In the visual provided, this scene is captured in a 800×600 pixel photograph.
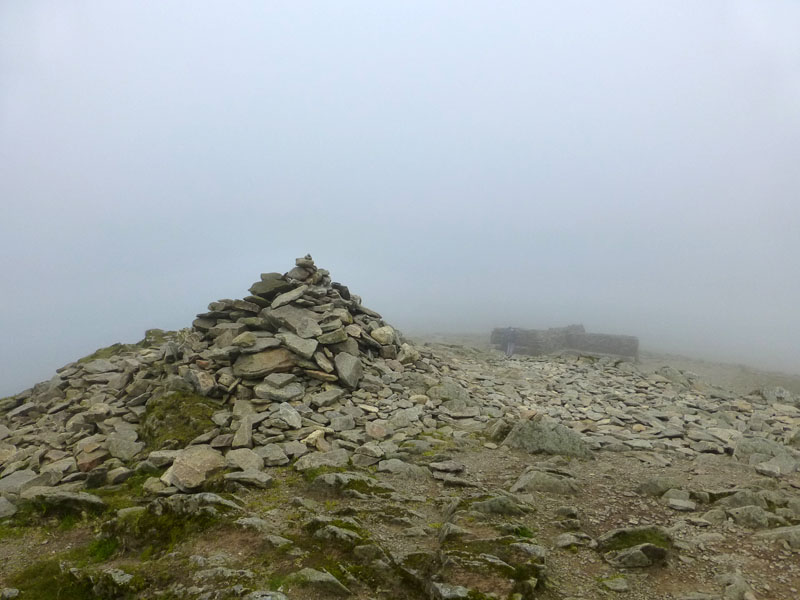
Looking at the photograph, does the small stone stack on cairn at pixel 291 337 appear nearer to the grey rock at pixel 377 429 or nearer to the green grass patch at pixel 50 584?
the grey rock at pixel 377 429

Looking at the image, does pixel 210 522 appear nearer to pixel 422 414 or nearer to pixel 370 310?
pixel 422 414

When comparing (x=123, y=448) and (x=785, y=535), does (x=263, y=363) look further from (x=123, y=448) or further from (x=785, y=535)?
(x=785, y=535)

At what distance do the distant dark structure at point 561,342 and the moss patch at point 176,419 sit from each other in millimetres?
27719

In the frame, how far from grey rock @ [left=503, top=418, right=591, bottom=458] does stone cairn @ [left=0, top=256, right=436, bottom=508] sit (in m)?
3.12

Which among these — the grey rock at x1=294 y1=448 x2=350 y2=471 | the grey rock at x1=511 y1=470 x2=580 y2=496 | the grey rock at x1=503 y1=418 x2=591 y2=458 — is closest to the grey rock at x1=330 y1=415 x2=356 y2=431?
the grey rock at x1=294 y1=448 x2=350 y2=471

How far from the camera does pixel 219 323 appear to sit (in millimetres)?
19109

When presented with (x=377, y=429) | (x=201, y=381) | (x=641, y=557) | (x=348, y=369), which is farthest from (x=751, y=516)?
(x=201, y=381)

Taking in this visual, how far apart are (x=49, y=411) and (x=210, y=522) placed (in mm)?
14192

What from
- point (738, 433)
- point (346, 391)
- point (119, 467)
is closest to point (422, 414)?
point (346, 391)

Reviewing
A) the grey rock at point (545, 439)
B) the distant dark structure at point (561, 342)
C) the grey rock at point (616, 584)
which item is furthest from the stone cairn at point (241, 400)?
the distant dark structure at point (561, 342)

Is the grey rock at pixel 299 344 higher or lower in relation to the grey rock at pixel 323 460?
higher

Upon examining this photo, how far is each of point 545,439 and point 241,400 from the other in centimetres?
981

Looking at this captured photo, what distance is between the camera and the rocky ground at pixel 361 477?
6.73m

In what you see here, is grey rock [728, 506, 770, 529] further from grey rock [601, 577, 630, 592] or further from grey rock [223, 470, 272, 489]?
grey rock [223, 470, 272, 489]
